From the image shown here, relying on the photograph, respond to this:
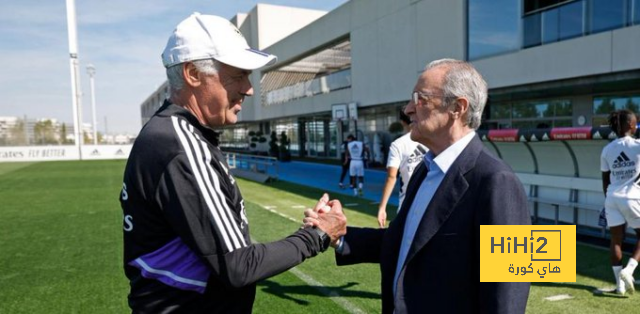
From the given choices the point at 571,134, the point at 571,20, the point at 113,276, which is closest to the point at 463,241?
the point at 113,276

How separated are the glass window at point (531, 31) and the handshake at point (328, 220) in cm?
1197

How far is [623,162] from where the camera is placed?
4734mm

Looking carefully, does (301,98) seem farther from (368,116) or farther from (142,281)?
(142,281)

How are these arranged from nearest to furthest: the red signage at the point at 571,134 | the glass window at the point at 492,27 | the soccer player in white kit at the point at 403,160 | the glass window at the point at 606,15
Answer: the soccer player in white kit at the point at 403,160 → the red signage at the point at 571,134 → the glass window at the point at 606,15 → the glass window at the point at 492,27

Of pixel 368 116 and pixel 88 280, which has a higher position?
pixel 368 116

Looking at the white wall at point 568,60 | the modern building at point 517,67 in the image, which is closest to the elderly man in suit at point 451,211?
the modern building at point 517,67

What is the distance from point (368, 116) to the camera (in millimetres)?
26797

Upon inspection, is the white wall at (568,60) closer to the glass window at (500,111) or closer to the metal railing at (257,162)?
the glass window at (500,111)

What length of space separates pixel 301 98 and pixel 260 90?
9036 mm

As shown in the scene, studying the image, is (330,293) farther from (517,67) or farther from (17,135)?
(17,135)

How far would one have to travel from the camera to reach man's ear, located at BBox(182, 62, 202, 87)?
64.6 inches

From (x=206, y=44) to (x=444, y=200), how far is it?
1112 millimetres

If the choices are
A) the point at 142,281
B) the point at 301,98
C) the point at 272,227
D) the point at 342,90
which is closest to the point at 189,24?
the point at 142,281

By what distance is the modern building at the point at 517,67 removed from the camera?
820cm
